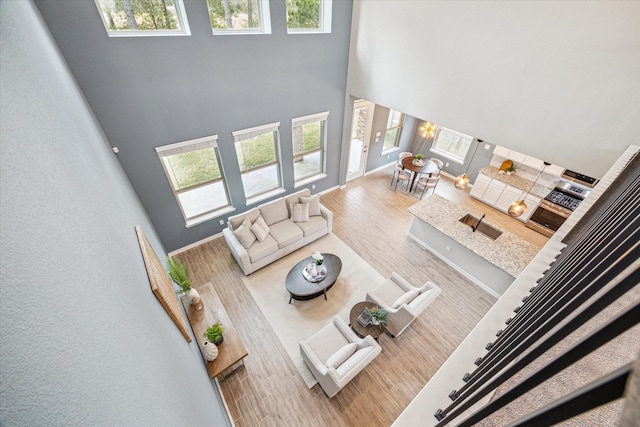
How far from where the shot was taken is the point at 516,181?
22.4ft

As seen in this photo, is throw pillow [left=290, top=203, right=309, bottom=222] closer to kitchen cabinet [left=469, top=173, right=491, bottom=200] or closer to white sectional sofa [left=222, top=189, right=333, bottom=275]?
white sectional sofa [left=222, top=189, right=333, bottom=275]

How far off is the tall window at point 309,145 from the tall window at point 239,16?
1739 millimetres

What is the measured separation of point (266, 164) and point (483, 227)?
4.67 meters

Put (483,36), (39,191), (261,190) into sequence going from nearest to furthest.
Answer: (39,191)
(483,36)
(261,190)

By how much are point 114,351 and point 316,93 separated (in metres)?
5.65

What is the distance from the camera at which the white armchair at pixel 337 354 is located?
10.7 ft

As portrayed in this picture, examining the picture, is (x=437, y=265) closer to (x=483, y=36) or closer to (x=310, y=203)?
(x=310, y=203)

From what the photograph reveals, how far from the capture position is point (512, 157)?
6.71 m

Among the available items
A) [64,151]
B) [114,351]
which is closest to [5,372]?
[114,351]

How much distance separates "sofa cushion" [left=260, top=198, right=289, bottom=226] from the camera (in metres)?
5.43

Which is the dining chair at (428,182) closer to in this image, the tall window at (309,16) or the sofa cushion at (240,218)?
the tall window at (309,16)

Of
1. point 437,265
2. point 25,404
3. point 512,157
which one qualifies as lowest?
point 437,265

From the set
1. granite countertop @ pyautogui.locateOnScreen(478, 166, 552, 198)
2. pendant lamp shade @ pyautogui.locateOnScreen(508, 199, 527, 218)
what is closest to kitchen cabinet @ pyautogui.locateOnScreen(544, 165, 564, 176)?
granite countertop @ pyautogui.locateOnScreen(478, 166, 552, 198)

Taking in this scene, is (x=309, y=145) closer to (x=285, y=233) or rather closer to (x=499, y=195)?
(x=285, y=233)
